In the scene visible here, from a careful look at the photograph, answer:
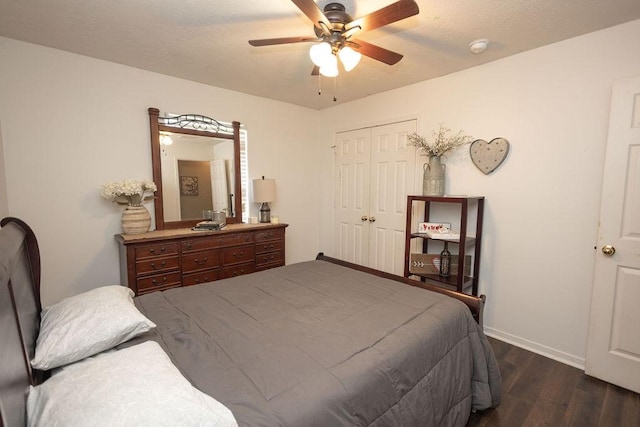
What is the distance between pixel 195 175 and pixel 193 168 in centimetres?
8

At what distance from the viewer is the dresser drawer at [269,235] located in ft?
10.5

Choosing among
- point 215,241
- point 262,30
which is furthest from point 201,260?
point 262,30

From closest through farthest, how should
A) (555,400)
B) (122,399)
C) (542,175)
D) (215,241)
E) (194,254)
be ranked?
(122,399)
(555,400)
(542,175)
(194,254)
(215,241)

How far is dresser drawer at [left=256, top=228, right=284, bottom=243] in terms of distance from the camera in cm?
321

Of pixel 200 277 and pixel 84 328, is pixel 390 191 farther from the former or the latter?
pixel 84 328

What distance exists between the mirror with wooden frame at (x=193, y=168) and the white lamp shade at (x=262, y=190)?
19 cm

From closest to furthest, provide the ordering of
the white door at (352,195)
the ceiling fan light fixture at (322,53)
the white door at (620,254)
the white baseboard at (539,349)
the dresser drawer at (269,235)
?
the ceiling fan light fixture at (322,53)
the white door at (620,254)
the white baseboard at (539,349)
the dresser drawer at (269,235)
the white door at (352,195)

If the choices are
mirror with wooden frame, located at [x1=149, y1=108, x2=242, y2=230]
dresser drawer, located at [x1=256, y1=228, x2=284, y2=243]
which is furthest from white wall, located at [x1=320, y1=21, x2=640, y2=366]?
mirror with wooden frame, located at [x1=149, y1=108, x2=242, y2=230]

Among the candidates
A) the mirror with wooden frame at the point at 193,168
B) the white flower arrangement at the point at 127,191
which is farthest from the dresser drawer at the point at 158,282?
the white flower arrangement at the point at 127,191

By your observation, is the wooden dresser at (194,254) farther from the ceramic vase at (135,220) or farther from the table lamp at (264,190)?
the table lamp at (264,190)

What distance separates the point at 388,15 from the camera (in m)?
1.45

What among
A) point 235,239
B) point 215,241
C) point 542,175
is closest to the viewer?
point 542,175

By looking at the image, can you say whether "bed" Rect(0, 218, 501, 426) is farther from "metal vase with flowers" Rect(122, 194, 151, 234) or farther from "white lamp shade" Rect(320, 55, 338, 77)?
"white lamp shade" Rect(320, 55, 338, 77)

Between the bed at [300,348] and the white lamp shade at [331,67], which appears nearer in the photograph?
the bed at [300,348]
